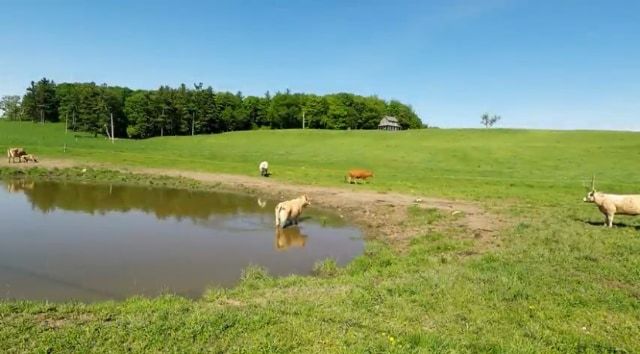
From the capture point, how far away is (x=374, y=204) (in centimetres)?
2564

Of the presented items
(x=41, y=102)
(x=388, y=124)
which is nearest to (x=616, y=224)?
(x=388, y=124)

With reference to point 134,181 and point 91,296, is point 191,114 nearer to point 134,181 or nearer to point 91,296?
point 134,181

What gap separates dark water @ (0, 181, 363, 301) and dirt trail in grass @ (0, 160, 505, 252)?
1.56 meters

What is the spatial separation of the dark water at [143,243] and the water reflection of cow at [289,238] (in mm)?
39

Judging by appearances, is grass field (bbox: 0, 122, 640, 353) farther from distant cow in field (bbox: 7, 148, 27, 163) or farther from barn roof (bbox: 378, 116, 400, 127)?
barn roof (bbox: 378, 116, 400, 127)

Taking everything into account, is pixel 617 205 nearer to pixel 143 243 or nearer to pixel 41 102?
A: pixel 143 243

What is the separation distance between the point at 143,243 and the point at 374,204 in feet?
43.6

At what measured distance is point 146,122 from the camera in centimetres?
9575

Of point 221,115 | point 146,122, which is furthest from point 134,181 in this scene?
point 221,115

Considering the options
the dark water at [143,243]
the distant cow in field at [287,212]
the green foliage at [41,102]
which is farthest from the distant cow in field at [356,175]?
the green foliage at [41,102]

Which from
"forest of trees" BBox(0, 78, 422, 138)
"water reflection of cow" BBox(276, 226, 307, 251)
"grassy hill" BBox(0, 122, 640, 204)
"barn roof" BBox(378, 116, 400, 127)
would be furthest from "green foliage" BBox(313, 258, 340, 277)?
"barn roof" BBox(378, 116, 400, 127)

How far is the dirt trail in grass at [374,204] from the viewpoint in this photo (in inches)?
735

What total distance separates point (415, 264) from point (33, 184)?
27306 millimetres

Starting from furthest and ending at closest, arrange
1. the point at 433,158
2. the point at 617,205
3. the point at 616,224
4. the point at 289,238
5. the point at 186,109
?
1. the point at 186,109
2. the point at 433,158
3. the point at 616,224
4. the point at 617,205
5. the point at 289,238
